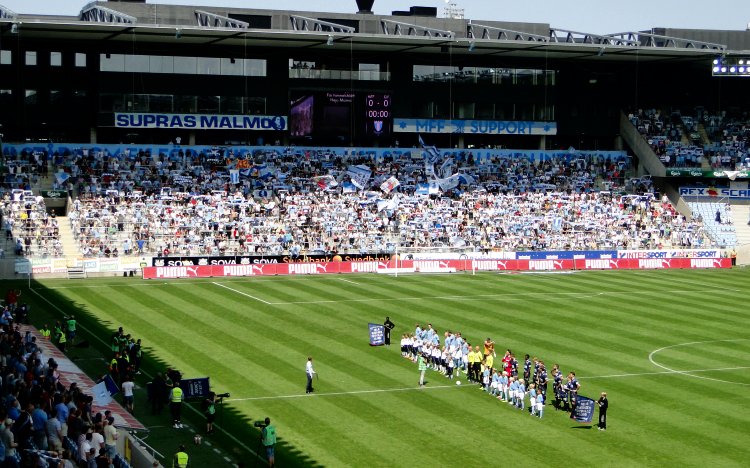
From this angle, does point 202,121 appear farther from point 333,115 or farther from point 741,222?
point 741,222

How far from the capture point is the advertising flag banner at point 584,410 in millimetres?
33969

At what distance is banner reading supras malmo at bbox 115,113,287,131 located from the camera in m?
83.9

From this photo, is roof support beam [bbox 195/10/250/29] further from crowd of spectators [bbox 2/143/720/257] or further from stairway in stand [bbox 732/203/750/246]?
stairway in stand [bbox 732/203/750/246]

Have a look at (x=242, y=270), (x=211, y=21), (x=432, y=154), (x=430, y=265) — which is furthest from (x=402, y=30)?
(x=242, y=270)

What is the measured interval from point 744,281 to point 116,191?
4185cm

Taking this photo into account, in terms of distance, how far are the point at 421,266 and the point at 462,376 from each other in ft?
105

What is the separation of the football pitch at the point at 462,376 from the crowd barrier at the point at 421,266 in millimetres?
1887

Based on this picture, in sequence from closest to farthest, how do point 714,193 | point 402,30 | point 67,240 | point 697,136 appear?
point 67,240, point 714,193, point 402,30, point 697,136

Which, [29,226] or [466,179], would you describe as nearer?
[29,226]

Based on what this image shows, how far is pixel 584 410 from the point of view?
34.2 metres

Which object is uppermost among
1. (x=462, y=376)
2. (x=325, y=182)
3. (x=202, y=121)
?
(x=202, y=121)

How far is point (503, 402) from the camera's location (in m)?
37.2

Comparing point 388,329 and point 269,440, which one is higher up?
point 388,329

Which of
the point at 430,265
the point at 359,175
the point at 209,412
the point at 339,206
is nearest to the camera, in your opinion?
the point at 209,412
